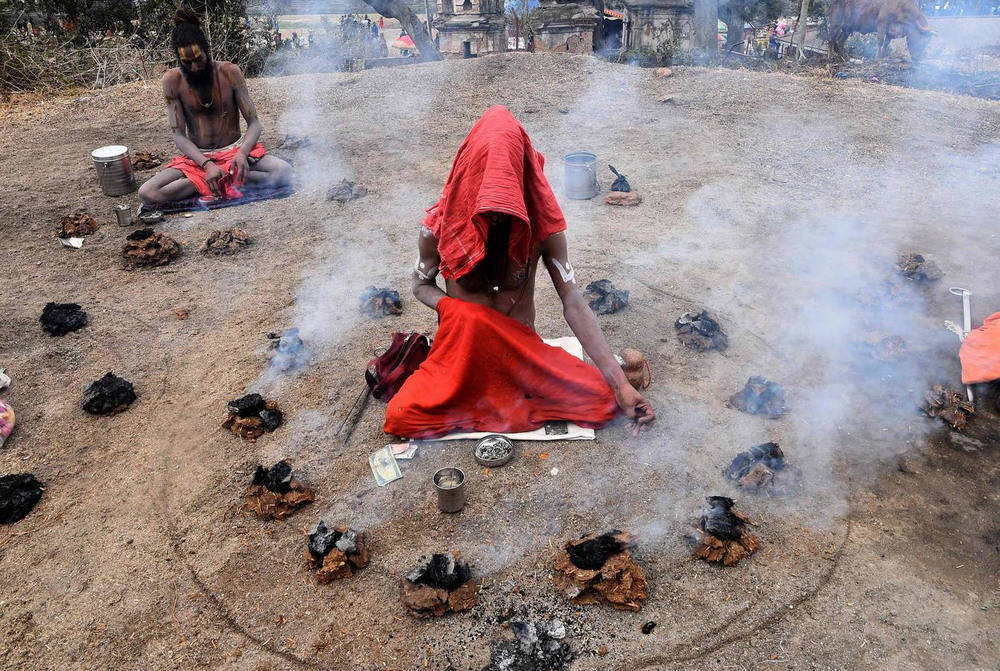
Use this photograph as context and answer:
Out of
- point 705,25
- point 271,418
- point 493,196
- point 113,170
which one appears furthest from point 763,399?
point 705,25

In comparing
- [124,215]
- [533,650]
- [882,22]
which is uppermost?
[882,22]

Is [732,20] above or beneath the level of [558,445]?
above

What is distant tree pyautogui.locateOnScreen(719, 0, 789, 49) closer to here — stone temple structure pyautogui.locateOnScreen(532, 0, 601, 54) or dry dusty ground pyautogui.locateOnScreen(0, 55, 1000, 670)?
stone temple structure pyautogui.locateOnScreen(532, 0, 601, 54)

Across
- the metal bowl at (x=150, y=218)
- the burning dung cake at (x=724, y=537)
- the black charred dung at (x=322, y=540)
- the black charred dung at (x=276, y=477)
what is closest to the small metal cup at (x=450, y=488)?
the black charred dung at (x=322, y=540)

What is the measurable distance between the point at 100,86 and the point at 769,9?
23.4 metres

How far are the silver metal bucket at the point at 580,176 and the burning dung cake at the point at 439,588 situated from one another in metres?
4.60

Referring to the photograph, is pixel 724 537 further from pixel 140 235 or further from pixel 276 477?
pixel 140 235

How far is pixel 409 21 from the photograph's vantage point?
63.5ft

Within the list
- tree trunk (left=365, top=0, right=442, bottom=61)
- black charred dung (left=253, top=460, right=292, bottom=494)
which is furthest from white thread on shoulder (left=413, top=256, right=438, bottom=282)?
tree trunk (left=365, top=0, right=442, bottom=61)

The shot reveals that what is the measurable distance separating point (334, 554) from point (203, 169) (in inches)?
209

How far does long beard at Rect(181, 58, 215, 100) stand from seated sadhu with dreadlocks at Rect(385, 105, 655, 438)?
4.38 metres

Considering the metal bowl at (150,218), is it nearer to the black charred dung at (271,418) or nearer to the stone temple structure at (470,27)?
the black charred dung at (271,418)

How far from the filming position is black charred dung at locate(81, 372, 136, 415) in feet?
12.9

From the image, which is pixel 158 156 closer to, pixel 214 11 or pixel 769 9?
pixel 214 11
